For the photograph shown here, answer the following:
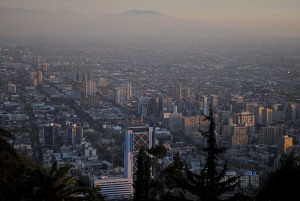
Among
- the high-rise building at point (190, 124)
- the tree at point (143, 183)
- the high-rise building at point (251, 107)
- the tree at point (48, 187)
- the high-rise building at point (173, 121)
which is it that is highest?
the tree at point (48, 187)

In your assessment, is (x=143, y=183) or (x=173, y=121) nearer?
(x=143, y=183)

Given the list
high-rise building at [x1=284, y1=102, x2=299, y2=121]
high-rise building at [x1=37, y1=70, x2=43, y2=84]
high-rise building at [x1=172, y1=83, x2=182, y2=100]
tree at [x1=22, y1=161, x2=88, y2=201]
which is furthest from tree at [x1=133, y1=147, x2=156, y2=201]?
high-rise building at [x1=37, y1=70, x2=43, y2=84]

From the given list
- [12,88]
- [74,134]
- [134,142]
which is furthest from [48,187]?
[12,88]

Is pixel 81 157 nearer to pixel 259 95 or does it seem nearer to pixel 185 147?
pixel 185 147

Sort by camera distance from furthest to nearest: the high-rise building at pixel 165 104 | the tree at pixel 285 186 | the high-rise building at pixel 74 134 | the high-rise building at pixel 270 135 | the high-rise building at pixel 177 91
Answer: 1. the high-rise building at pixel 177 91
2. the high-rise building at pixel 165 104
3. the high-rise building at pixel 74 134
4. the high-rise building at pixel 270 135
5. the tree at pixel 285 186

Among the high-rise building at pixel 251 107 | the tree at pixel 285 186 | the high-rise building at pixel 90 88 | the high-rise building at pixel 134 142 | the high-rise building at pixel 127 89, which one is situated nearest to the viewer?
the tree at pixel 285 186

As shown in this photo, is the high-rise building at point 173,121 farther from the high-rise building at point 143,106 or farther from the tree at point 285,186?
the tree at point 285,186

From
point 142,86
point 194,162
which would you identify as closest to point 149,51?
point 142,86

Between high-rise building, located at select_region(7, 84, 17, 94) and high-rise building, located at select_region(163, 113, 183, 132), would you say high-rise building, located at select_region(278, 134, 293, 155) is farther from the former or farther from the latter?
high-rise building, located at select_region(7, 84, 17, 94)

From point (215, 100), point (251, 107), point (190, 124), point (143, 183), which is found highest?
point (143, 183)

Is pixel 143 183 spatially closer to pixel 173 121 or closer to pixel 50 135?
pixel 50 135

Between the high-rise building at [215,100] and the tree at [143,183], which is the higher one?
the tree at [143,183]

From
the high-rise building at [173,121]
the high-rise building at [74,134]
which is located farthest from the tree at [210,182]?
the high-rise building at [173,121]
